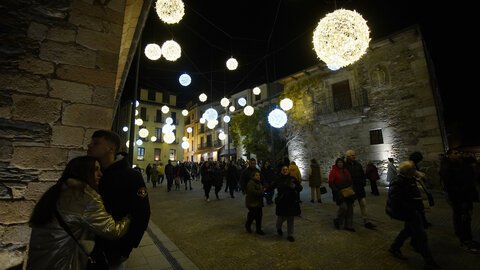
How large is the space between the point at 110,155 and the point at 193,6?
8235mm

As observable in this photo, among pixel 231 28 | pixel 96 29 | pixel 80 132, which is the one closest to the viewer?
pixel 80 132

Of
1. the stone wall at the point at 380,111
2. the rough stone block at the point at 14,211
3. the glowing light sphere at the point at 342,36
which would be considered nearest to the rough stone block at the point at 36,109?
the rough stone block at the point at 14,211

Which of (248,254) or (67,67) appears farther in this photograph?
(248,254)

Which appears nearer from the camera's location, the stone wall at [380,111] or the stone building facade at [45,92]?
the stone building facade at [45,92]

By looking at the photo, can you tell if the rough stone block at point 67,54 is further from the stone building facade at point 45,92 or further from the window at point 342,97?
the window at point 342,97

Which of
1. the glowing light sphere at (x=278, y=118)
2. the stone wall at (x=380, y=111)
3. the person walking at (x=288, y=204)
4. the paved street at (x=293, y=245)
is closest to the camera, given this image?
the paved street at (x=293, y=245)

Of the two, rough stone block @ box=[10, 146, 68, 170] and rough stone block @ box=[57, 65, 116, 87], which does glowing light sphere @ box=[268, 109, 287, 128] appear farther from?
rough stone block @ box=[10, 146, 68, 170]

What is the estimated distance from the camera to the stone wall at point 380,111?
1039 cm

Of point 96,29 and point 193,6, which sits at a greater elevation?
point 193,6

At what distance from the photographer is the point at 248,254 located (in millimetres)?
3559

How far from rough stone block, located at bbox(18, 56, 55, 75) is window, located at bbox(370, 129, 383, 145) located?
1381 cm

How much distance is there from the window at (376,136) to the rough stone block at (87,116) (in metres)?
13.3

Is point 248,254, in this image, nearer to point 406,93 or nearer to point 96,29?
point 96,29

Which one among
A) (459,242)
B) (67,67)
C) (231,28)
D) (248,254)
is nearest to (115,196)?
(67,67)
